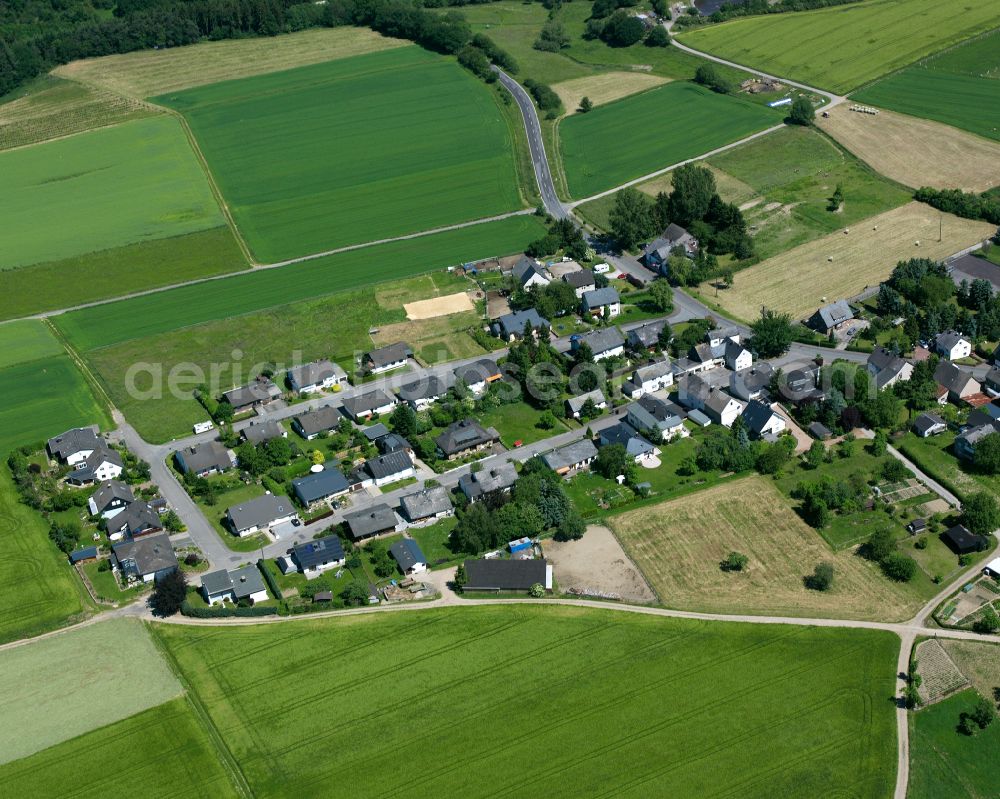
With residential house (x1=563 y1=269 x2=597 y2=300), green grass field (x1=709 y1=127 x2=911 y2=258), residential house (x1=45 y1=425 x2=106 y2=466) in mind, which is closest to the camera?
residential house (x1=45 y1=425 x2=106 y2=466)

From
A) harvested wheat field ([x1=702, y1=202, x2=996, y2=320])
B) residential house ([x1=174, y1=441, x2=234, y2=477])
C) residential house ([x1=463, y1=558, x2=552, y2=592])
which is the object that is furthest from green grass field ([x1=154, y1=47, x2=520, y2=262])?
residential house ([x1=463, y1=558, x2=552, y2=592])

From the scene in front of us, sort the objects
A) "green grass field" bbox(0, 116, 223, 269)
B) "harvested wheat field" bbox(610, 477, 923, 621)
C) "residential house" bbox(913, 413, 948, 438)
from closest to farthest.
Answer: "harvested wheat field" bbox(610, 477, 923, 621), "residential house" bbox(913, 413, 948, 438), "green grass field" bbox(0, 116, 223, 269)

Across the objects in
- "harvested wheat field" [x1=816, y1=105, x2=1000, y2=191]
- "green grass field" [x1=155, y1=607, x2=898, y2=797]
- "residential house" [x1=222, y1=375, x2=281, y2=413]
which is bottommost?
"green grass field" [x1=155, y1=607, x2=898, y2=797]

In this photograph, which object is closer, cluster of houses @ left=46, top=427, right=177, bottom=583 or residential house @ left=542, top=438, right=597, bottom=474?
cluster of houses @ left=46, top=427, right=177, bottom=583

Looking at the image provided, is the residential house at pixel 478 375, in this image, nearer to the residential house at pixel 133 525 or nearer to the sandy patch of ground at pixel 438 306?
the sandy patch of ground at pixel 438 306

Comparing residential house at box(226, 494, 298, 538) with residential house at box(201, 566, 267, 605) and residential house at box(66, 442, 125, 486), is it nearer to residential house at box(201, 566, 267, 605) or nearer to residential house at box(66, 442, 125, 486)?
residential house at box(201, 566, 267, 605)

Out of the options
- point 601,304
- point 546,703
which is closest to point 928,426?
point 601,304

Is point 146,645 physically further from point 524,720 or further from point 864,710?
point 864,710
